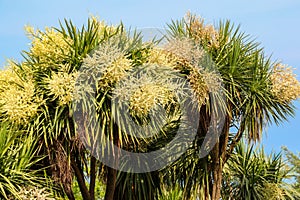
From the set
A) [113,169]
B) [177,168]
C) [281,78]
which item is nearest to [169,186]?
[177,168]

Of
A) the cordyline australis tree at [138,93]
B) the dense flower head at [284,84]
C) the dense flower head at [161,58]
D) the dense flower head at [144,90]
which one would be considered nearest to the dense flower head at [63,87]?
the cordyline australis tree at [138,93]

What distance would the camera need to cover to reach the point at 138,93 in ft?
27.0

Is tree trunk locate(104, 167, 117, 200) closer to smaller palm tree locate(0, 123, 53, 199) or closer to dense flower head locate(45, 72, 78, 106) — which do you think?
smaller palm tree locate(0, 123, 53, 199)

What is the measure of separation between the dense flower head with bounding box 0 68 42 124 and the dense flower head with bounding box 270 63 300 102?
157 inches

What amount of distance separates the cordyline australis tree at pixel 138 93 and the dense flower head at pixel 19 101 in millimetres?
14

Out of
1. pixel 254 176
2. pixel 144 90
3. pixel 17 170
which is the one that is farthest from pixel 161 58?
pixel 254 176

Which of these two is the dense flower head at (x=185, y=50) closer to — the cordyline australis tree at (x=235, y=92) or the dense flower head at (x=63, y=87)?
the cordyline australis tree at (x=235, y=92)

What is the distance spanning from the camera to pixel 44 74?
8.59 meters

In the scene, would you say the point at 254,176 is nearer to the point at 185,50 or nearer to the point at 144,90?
the point at 185,50

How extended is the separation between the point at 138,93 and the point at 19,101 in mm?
1697

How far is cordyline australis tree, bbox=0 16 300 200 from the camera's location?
8.25 meters

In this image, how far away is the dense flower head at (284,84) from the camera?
977 centimetres

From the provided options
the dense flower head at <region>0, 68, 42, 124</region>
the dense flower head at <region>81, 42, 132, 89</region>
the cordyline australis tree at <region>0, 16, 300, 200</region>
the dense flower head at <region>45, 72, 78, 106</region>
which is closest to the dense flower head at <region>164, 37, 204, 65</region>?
the cordyline australis tree at <region>0, 16, 300, 200</region>

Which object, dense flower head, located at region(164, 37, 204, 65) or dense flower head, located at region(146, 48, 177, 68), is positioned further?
dense flower head, located at region(164, 37, 204, 65)
